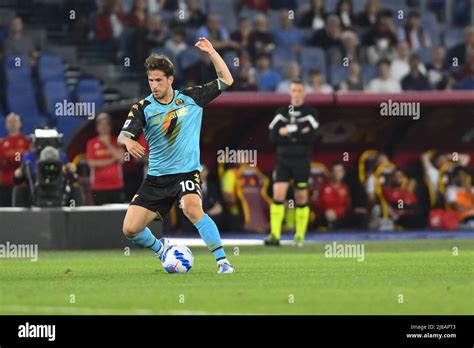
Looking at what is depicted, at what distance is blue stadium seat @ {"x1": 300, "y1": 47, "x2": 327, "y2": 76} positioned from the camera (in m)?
27.6

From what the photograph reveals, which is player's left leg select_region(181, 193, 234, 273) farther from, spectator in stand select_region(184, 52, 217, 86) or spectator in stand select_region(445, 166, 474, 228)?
spectator in stand select_region(445, 166, 474, 228)

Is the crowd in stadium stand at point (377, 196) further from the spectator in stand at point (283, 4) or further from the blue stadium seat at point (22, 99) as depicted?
the spectator in stand at point (283, 4)

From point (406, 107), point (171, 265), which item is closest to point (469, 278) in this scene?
point (171, 265)

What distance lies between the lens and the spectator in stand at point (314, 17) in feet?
93.3

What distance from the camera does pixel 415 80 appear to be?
26484 millimetres

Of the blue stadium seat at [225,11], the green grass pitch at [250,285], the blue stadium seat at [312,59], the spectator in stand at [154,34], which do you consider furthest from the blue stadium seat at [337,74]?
the green grass pitch at [250,285]

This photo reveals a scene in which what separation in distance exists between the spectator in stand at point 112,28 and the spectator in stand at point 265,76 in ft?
7.78

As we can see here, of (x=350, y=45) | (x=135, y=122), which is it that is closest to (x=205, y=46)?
(x=135, y=122)

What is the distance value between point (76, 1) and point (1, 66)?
2350 millimetres

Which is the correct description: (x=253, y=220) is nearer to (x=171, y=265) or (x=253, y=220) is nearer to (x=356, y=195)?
(x=356, y=195)

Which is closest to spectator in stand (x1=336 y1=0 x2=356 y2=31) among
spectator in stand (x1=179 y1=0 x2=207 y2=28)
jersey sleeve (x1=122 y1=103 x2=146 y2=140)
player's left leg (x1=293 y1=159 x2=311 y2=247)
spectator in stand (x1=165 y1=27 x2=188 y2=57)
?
spectator in stand (x1=179 y1=0 x2=207 y2=28)

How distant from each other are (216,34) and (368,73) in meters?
3.01

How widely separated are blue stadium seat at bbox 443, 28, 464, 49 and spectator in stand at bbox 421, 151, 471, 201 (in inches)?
146

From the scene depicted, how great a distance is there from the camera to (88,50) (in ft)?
87.7
